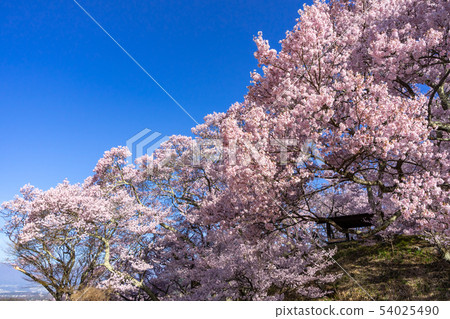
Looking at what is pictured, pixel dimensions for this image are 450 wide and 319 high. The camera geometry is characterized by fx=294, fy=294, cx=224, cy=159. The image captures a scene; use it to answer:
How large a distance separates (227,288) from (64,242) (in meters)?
7.15

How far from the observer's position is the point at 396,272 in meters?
11.9

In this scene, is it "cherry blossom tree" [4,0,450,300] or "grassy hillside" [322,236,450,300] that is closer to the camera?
"cherry blossom tree" [4,0,450,300]

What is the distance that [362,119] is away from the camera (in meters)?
6.38

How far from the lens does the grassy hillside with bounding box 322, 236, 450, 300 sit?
10633 mm

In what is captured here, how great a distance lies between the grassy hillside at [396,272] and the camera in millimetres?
10633
